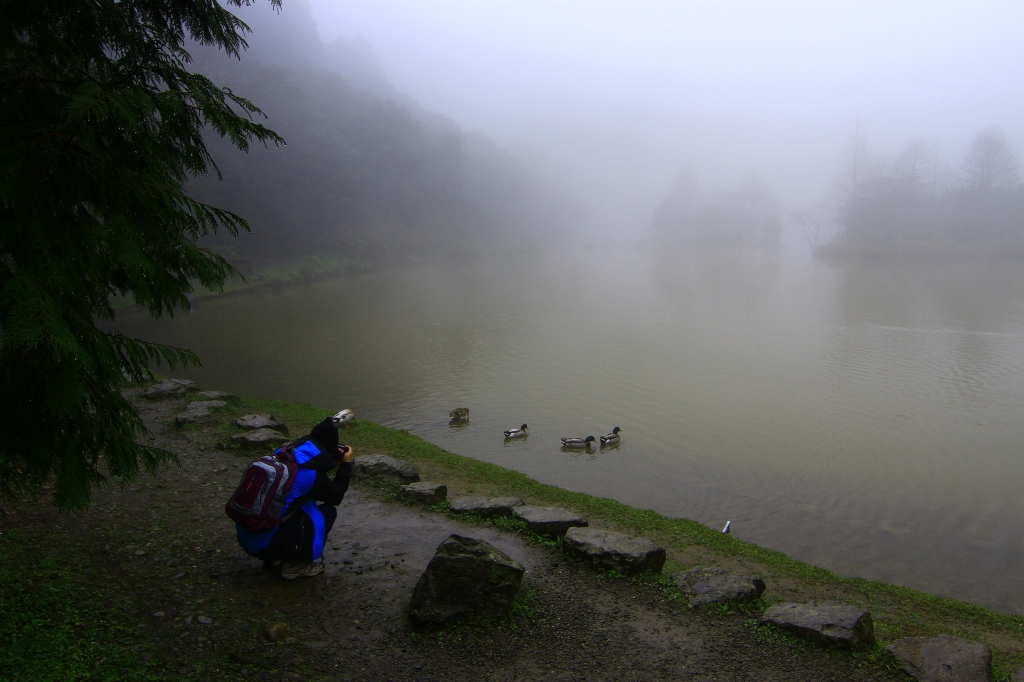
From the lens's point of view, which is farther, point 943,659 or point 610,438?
point 610,438

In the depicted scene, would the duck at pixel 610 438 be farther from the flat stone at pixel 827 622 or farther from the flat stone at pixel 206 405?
the flat stone at pixel 827 622

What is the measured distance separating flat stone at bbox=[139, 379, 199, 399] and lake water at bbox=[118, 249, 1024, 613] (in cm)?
301

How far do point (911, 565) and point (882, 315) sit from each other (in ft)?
76.3

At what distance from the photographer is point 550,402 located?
15.8 m

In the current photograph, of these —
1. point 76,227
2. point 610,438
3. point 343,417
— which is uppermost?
point 76,227

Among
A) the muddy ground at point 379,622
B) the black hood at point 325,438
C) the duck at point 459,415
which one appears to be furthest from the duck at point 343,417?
the black hood at point 325,438

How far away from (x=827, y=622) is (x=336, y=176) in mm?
71944

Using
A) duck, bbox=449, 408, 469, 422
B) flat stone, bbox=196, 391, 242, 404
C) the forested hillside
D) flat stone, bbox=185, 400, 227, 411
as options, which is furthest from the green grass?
the forested hillside

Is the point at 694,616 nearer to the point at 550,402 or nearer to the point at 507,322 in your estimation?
the point at 550,402

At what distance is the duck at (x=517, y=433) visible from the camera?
13.1 m

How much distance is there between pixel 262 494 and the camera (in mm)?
4785

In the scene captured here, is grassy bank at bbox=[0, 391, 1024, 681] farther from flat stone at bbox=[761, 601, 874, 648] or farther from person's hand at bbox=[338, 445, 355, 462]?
Answer: person's hand at bbox=[338, 445, 355, 462]

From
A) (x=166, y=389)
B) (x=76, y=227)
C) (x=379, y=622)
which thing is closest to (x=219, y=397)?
(x=166, y=389)

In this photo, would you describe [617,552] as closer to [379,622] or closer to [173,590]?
[379,622]
